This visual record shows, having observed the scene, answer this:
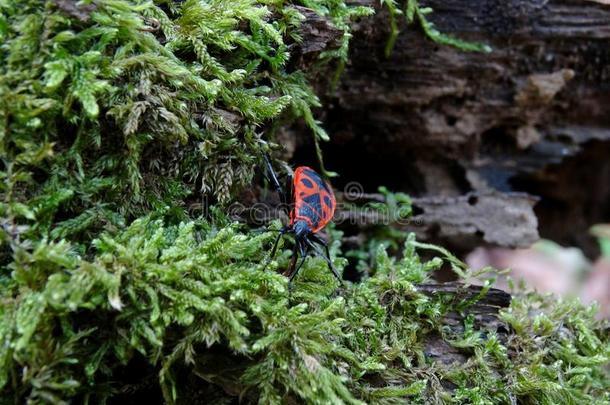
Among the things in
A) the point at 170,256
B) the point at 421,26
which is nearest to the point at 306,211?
A: the point at 170,256

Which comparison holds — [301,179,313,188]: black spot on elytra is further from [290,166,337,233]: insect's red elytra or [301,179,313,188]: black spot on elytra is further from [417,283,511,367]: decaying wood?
[417,283,511,367]: decaying wood

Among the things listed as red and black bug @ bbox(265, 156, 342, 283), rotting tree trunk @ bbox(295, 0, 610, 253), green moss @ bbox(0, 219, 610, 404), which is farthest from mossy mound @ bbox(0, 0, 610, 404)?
rotting tree trunk @ bbox(295, 0, 610, 253)

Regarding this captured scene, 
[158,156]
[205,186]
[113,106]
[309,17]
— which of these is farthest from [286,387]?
[309,17]

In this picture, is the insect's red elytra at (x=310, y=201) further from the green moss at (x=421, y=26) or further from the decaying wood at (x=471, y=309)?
the green moss at (x=421, y=26)

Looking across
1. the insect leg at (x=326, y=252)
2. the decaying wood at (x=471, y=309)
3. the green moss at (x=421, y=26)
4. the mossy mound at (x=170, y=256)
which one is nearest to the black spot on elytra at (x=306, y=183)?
the insect leg at (x=326, y=252)

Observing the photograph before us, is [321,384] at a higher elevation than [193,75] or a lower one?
lower

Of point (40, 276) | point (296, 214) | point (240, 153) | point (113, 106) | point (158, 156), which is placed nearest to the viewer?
point (40, 276)

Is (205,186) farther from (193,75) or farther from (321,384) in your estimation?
(321,384)

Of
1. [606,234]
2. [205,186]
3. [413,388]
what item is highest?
[205,186]
